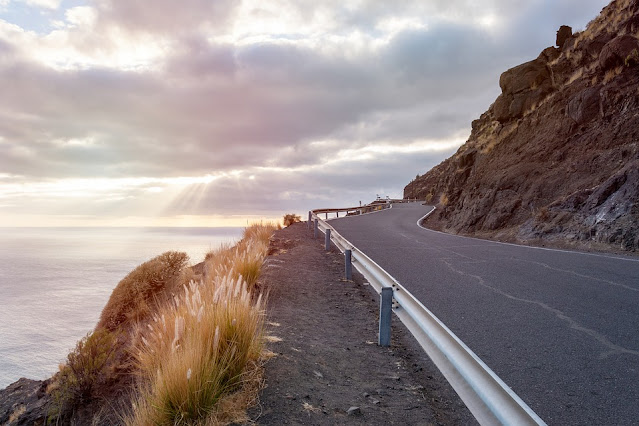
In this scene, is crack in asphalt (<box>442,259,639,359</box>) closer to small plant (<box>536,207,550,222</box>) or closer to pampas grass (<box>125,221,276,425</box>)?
pampas grass (<box>125,221,276,425</box>)

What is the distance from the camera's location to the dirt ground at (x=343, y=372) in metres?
3.73

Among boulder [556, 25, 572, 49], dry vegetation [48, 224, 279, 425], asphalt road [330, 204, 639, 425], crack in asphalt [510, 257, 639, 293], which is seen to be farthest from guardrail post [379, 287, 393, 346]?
boulder [556, 25, 572, 49]

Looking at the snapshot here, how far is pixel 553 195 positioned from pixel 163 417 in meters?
18.9

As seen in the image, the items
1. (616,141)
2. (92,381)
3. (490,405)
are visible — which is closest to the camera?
(490,405)

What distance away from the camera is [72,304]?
2022cm

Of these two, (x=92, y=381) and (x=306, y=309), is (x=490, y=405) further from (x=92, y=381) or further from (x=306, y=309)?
(x=92, y=381)

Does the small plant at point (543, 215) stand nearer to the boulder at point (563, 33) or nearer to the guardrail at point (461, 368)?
the guardrail at point (461, 368)

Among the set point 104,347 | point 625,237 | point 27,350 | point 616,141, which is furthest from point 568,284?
point 27,350

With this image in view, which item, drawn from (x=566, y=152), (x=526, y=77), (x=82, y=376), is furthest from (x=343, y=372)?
(x=526, y=77)

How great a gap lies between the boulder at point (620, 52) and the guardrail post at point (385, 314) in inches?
813

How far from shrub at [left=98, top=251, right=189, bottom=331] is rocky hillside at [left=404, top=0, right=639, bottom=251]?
13.0 m

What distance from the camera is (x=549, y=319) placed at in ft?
20.8

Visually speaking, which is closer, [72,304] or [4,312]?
[72,304]

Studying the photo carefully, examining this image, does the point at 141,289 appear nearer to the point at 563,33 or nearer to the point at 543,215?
the point at 543,215
